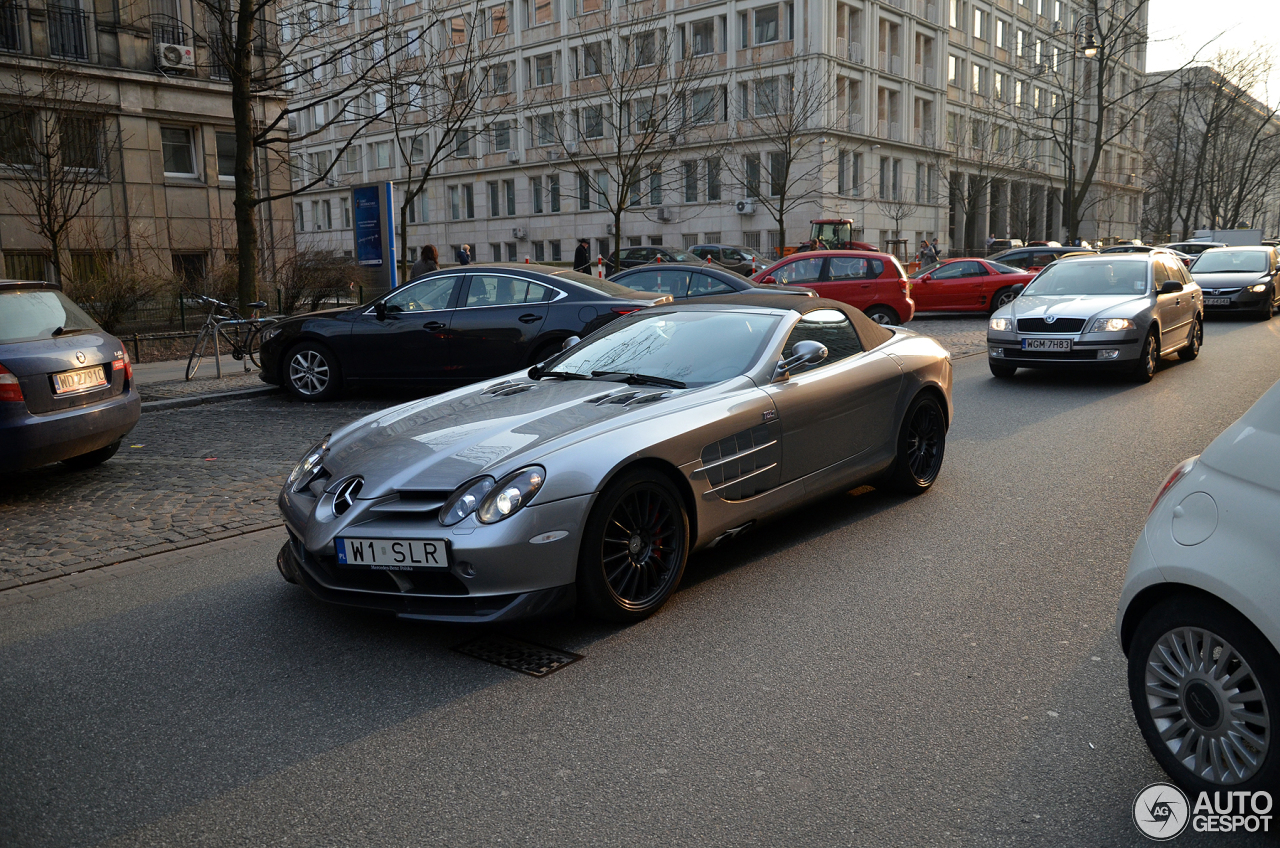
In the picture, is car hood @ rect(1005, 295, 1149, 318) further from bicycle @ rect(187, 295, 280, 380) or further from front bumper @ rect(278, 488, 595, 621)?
bicycle @ rect(187, 295, 280, 380)

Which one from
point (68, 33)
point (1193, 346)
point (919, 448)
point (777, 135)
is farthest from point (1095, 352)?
point (777, 135)

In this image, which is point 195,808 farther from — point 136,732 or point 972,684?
point 972,684

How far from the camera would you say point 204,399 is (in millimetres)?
12516

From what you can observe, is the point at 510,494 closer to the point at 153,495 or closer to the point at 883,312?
the point at 153,495

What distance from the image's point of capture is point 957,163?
63375mm

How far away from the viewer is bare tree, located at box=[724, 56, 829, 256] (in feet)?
158

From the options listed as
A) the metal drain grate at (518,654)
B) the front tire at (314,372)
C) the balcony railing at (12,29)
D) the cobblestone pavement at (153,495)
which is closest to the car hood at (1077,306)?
the cobblestone pavement at (153,495)

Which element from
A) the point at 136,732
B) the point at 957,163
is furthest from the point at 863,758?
the point at 957,163

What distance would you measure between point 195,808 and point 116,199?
2436 cm

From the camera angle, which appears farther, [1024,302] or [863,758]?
[1024,302]

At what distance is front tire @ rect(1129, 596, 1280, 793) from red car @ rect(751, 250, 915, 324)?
16710mm

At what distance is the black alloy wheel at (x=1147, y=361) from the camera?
1244 centimetres

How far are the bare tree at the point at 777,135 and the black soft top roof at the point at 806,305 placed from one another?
42.1m

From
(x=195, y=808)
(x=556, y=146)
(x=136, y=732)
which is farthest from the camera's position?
(x=556, y=146)
